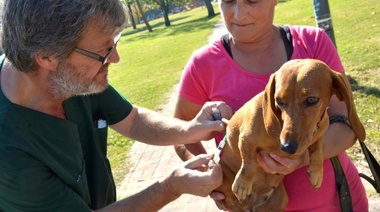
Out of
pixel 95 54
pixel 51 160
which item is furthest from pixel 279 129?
pixel 51 160

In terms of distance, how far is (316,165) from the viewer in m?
2.33

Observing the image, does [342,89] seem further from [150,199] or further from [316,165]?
[150,199]

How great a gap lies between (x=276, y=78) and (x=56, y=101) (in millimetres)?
1369

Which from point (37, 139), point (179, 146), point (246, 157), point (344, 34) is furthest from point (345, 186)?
point (344, 34)

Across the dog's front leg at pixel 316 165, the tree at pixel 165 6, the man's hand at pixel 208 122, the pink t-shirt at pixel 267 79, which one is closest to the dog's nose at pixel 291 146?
the dog's front leg at pixel 316 165

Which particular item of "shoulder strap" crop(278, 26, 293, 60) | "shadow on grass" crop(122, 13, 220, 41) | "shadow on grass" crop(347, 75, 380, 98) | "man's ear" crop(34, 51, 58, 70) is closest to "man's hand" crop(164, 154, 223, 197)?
"shoulder strap" crop(278, 26, 293, 60)

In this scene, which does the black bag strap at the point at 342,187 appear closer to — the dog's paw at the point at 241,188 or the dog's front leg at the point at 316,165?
the dog's front leg at the point at 316,165

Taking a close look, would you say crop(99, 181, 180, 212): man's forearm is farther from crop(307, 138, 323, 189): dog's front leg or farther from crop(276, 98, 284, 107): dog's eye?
crop(276, 98, 284, 107): dog's eye

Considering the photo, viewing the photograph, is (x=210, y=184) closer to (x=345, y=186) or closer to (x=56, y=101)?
(x=345, y=186)

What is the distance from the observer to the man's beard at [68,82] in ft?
8.66

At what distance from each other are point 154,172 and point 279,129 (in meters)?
4.77

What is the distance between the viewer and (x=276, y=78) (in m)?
2.20

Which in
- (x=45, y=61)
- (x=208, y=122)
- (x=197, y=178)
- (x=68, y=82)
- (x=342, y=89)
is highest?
(x=45, y=61)

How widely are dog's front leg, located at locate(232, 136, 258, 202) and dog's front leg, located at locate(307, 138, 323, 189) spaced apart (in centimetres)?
31
